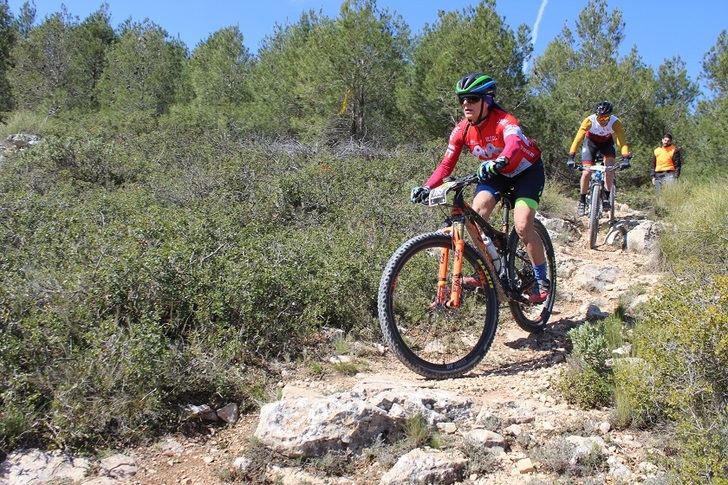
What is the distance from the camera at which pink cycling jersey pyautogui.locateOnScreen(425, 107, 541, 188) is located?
12.6ft

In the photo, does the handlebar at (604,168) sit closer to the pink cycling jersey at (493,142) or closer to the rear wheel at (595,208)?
the rear wheel at (595,208)

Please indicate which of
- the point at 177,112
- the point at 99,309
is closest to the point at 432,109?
the point at 177,112

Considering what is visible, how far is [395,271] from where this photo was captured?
3.46 metres

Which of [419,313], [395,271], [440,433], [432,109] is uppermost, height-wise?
[432,109]

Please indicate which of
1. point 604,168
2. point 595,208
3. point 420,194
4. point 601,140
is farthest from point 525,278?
point 601,140

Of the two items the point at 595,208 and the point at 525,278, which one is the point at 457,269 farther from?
the point at 595,208

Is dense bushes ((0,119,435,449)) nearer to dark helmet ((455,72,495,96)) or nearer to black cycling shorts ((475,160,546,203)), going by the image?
black cycling shorts ((475,160,546,203))

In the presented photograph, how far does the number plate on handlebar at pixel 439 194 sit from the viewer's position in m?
3.61

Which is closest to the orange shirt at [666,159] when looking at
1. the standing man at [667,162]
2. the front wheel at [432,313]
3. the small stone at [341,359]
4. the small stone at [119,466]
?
the standing man at [667,162]

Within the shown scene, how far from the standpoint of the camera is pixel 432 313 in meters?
4.22

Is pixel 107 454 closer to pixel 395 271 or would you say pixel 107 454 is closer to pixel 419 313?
pixel 395 271

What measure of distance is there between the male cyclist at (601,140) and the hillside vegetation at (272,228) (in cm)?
108

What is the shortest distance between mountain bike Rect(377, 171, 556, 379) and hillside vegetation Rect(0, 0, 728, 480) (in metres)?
0.42

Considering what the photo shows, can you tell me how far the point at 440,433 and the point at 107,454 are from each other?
1.59 meters
